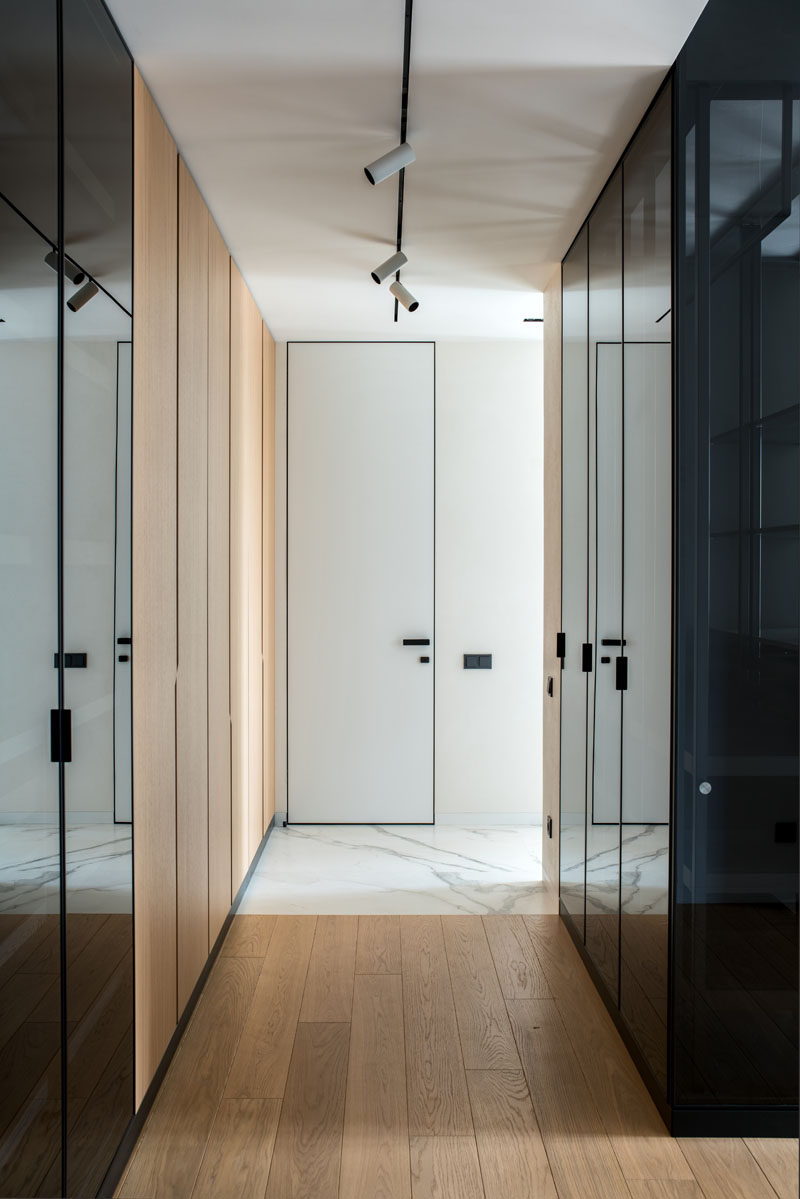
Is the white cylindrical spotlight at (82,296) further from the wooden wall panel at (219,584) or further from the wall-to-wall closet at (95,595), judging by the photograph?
the wooden wall panel at (219,584)

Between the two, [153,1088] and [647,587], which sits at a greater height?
[647,587]

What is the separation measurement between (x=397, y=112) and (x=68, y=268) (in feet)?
3.91

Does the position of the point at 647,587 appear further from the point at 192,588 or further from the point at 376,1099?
the point at 376,1099

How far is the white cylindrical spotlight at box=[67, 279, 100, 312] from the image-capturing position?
Result: 1716 mm

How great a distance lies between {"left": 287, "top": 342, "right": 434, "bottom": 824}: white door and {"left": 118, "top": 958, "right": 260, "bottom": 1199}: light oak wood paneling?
2.00 meters

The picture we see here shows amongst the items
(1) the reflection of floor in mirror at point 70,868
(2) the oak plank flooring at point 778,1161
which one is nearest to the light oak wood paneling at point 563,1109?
(2) the oak plank flooring at point 778,1161

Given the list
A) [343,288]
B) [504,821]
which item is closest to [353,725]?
[504,821]

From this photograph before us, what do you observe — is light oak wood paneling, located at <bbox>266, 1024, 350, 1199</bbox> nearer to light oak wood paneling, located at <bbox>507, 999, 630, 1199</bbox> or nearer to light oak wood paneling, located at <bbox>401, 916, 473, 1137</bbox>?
light oak wood paneling, located at <bbox>401, 916, 473, 1137</bbox>

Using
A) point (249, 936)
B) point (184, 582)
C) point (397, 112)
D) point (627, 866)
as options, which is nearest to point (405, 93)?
point (397, 112)

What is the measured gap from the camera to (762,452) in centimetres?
212

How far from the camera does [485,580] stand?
5.08m

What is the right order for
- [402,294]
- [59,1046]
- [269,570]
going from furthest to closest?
[269,570]
[402,294]
[59,1046]

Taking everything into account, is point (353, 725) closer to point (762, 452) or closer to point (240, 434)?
point (240, 434)

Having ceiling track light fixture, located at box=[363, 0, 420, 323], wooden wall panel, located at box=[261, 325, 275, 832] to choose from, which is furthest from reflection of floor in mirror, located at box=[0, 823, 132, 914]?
wooden wall panel, located at box=[261, 325, 275, 832]
